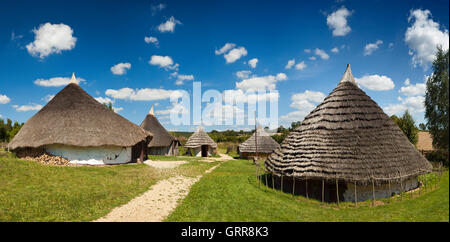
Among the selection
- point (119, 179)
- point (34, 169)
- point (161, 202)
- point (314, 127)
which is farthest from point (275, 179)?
point (34, 169)

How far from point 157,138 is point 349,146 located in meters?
25.5

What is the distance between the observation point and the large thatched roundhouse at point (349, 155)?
862 cm

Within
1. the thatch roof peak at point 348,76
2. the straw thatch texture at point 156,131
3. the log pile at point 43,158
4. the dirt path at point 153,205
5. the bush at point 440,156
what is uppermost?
the thatch roof peak at point 348,76

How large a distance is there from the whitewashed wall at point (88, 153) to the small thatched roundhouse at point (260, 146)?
14.5 m

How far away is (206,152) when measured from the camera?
102 ft

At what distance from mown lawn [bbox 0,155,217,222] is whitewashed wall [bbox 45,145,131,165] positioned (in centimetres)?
315

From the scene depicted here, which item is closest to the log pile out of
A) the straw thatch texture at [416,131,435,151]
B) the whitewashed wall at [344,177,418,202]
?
the whitewashed wall at [344,177,418,202]

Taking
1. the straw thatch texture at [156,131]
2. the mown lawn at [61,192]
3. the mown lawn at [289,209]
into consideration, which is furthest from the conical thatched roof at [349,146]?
the straw thatch texture at [156,131]

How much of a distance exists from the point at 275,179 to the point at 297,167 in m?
2.32

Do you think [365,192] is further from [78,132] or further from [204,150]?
[204,150]

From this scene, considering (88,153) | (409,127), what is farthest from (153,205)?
(409,127)

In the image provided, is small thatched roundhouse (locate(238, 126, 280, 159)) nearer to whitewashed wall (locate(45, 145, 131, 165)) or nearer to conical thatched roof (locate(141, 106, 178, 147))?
conical thatched roof (locate(141, 106, 178, 147))

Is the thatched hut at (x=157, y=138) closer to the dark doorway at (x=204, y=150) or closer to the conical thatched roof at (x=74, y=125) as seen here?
the dark doorway at (x=204, y=150)

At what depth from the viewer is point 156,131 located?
102 feet
